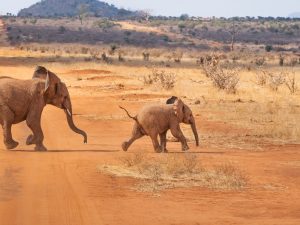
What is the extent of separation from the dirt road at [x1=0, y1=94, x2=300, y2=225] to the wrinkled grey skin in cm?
37

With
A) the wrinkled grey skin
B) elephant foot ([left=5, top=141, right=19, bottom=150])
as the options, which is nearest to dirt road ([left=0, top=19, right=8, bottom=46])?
the wrinkled grey skin

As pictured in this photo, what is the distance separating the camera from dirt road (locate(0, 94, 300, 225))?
30.6 feet

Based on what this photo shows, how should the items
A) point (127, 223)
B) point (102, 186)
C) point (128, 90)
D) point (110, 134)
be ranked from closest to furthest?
point (127, 223) < point (102, 186) < point (110, 134) < point (128, 90)

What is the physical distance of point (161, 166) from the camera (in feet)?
42.1

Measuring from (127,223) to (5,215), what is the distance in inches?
60.3

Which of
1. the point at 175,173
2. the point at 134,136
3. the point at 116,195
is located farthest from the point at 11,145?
the point at 116,195

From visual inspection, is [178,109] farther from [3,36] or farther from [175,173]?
[3,36]

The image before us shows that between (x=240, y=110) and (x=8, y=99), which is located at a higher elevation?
(x=8, y=99)

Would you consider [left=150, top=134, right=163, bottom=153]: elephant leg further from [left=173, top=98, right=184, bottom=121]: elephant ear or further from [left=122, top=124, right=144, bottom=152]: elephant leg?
[left=173, top=98, right=184, bottom=121]: elephant ear

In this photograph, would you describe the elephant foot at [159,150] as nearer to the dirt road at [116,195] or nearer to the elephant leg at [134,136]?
the dirt road at [116,195]

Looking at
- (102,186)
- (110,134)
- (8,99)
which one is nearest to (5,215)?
(102,186)

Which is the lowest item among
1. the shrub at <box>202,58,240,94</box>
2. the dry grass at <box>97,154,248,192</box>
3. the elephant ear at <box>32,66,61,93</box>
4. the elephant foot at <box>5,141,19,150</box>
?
the shrub at <box>202,58,240,94</box>

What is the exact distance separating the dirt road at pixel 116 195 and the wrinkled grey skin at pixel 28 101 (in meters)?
0.37

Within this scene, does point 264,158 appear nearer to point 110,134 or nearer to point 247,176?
point 247,176
